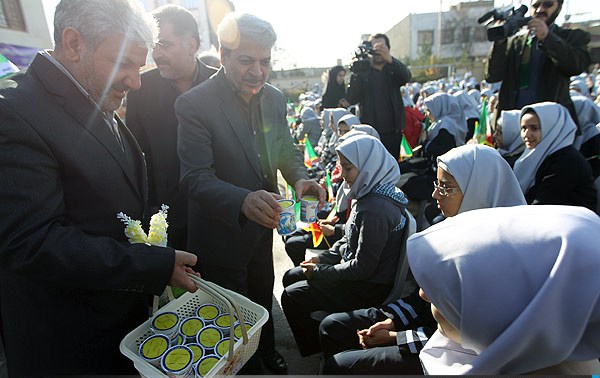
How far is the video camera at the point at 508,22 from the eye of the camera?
3.52 meters

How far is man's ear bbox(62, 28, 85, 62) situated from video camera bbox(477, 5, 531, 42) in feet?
12.8

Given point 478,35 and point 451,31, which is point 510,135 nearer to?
point 478,35

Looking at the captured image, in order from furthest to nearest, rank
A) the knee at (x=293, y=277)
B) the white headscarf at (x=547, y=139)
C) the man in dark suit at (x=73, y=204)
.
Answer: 1. the white headscarf at (x=547, y=139)
2. the knee at (x=293, y=277)
3. the man in dark suit at (x=73, y=204)

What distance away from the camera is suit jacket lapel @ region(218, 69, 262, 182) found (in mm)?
1950

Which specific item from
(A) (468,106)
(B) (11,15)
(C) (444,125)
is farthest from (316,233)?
(B) (11,15)

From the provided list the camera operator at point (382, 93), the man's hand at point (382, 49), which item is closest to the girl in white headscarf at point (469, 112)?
the camera operator at point (382, 93)

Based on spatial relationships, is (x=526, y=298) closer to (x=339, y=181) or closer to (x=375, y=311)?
(x=375, y=311)

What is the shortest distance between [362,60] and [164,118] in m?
3.39

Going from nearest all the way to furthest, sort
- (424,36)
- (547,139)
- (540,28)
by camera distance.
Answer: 1. (547,139)
2. (540,28)
3. (424,36)

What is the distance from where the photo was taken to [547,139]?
3.03 meters

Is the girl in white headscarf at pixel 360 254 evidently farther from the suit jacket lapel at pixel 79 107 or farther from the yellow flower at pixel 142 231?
the suit jacket lapel at pixel 79 107

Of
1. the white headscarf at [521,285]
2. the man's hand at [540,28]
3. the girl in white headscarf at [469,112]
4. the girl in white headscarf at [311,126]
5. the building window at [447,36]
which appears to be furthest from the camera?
the building window at [447,36]

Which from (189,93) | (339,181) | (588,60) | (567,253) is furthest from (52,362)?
(588,60)

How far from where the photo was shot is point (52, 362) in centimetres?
127
